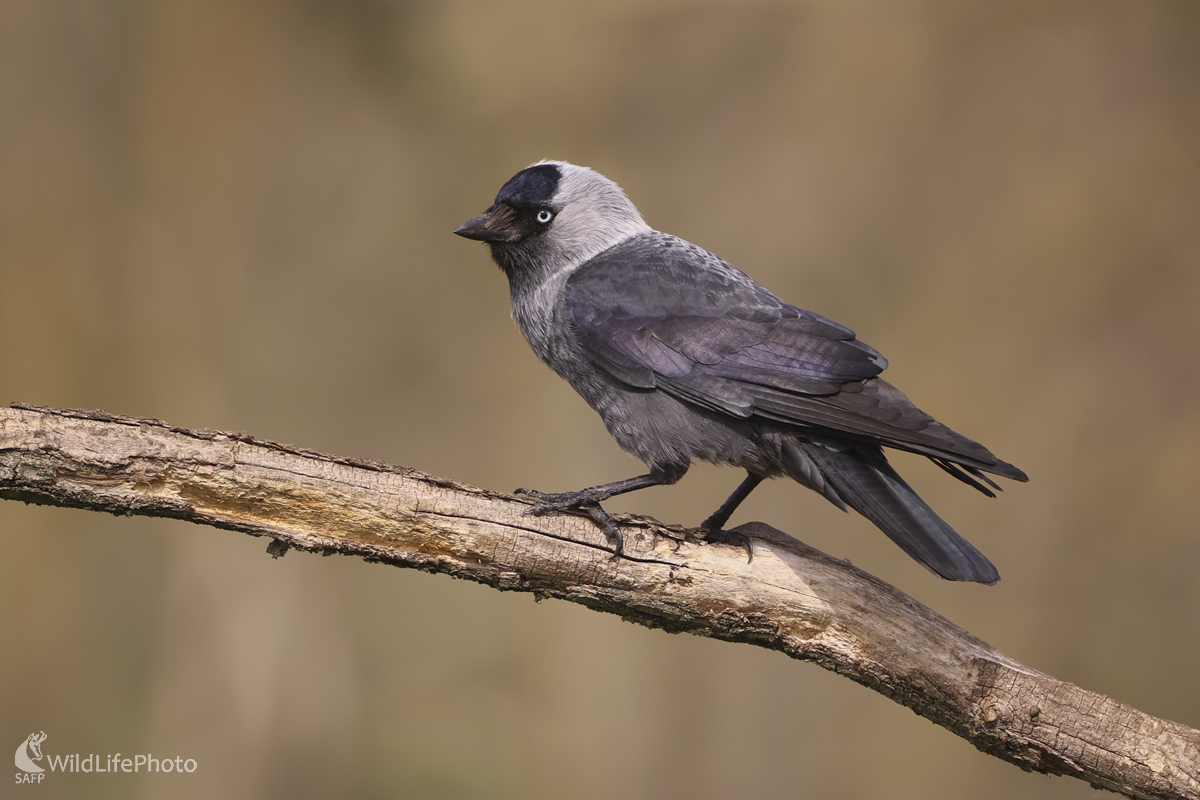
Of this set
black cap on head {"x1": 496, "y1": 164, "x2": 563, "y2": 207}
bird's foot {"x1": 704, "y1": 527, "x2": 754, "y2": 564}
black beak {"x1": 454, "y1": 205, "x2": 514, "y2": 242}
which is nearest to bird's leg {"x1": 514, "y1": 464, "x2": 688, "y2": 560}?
bird's foot {"x1": 704, "y1": 527, "x2": 754, "y2": 564}

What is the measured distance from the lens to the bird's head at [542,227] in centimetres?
351

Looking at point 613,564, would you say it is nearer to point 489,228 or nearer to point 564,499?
point 564,499

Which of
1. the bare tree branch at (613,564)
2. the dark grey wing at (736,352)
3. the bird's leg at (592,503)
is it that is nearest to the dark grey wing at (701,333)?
the dark grey wing at (736,352)

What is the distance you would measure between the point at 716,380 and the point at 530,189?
1.21 m

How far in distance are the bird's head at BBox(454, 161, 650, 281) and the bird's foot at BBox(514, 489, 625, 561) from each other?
1.09m

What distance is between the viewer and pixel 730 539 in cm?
284

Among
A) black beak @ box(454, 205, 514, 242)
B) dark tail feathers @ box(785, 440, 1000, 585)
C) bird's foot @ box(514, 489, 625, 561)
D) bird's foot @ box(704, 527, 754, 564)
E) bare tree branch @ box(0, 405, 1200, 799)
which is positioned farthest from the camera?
black beak @ box(454, 205, 514, 242)

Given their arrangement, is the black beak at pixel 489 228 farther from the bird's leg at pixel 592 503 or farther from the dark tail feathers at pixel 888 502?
the dark tail feathers at pixel 888 502

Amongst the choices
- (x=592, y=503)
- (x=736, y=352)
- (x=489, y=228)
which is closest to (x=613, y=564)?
(x=592, y=503)

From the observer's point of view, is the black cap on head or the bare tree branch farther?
the black cap on head

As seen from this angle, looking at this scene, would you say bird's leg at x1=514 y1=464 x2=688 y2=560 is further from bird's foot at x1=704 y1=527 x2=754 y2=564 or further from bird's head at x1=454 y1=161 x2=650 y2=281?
bird's head at x1=454 y1=161 x2=650 y2=281

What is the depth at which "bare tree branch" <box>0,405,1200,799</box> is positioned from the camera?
7.44 feet

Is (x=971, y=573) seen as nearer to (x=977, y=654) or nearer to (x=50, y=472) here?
(x=977, y=654)

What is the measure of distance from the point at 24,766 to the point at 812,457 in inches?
161
